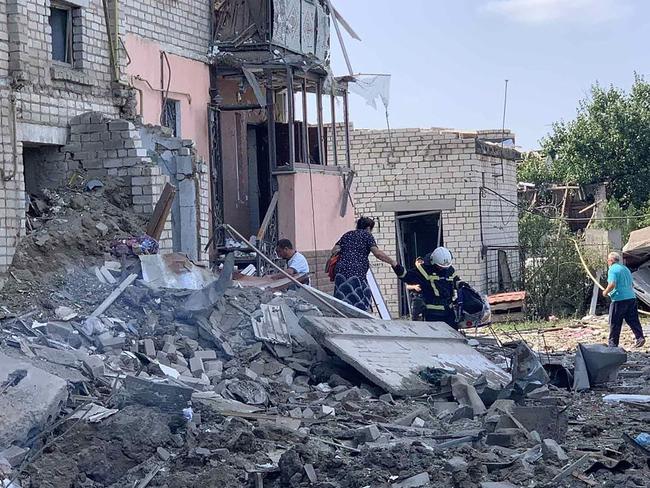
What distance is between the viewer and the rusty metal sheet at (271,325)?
9844 millimetres

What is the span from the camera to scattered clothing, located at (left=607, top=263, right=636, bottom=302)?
567 inches

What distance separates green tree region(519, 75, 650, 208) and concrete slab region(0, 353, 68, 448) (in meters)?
25.2

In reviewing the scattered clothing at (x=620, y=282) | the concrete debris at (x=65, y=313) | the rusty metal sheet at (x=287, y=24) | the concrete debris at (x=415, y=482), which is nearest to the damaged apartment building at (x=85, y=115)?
the concrete debris at (x=65, y=313)

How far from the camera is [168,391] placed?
288 inches

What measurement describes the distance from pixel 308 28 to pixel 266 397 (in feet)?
31.3

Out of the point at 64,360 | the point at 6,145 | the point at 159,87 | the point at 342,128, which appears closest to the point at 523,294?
the point at 342,128

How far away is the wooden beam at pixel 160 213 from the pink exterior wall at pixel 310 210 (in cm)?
470

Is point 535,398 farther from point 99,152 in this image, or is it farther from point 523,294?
point 523,294

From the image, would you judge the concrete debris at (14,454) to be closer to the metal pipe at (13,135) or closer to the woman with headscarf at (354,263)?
the metal pipe at (13,135)

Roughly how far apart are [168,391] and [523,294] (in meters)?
13.2

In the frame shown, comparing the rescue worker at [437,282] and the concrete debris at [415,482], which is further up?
the rescue worker at [437,282]

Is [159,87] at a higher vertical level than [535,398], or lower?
higher

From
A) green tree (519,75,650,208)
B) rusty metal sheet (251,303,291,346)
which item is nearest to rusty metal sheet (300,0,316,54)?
rusty metal sheet (251,303,291,346)

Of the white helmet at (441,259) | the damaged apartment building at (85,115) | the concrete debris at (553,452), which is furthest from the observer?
the white helmet at (441,259)
